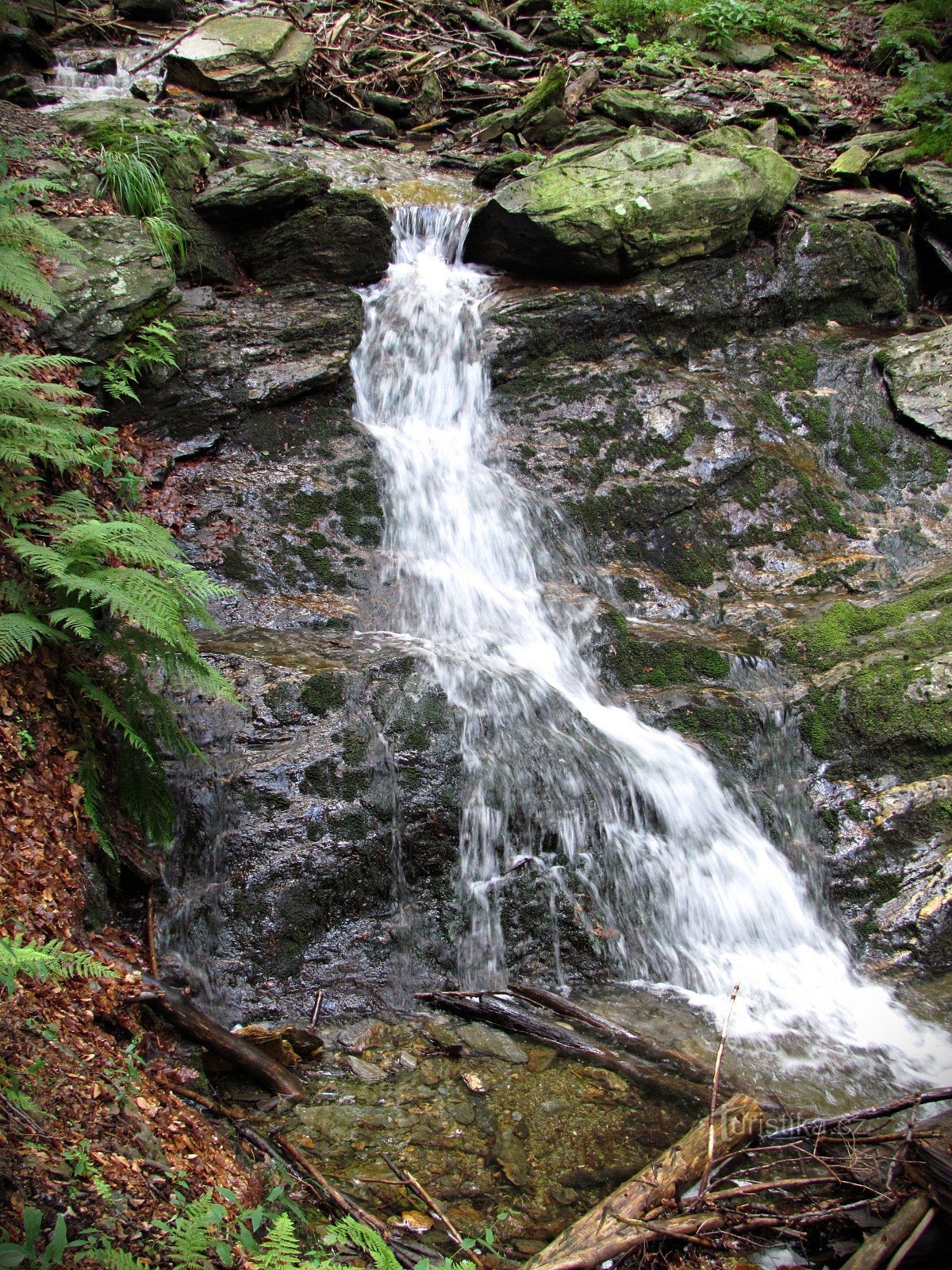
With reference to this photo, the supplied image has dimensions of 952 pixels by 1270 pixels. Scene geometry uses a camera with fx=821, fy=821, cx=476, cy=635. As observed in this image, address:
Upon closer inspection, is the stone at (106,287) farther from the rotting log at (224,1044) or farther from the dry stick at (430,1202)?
the dry stick at (430,1202)

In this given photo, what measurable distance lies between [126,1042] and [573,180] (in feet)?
28.2

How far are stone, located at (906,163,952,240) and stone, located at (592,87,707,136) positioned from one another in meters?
2.74

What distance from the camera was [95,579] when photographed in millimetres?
3713

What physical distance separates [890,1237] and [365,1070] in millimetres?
2287

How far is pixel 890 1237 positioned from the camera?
2617 mm

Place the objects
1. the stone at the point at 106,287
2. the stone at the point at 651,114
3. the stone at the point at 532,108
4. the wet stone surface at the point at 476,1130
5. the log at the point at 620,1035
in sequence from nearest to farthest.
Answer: the wet stone surface at the point at 476,1130 → the log at the point at 620,1035 → the stone at the point at 106,287 → the stone at the point at 651,114 → the stone at the point at 532,108

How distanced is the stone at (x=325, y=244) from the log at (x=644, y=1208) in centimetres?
755

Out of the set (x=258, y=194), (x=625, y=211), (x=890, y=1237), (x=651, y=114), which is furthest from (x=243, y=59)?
(x=890, y=1237)

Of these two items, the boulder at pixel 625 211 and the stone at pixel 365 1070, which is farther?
the boulder at pixel 625 211

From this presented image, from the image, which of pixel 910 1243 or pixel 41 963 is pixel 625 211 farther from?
pixel 910 1243

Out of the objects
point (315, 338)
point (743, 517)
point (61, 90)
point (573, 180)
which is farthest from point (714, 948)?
point (61, 90)

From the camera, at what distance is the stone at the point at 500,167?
396 inches

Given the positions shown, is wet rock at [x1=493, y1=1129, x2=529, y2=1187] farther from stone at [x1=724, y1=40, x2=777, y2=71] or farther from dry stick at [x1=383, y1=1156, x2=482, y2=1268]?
stone at [x1=724, y1=40, x2=777, y2=71]

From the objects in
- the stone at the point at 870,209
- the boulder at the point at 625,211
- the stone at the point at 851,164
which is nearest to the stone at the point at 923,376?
the stone at the point at 870,209
